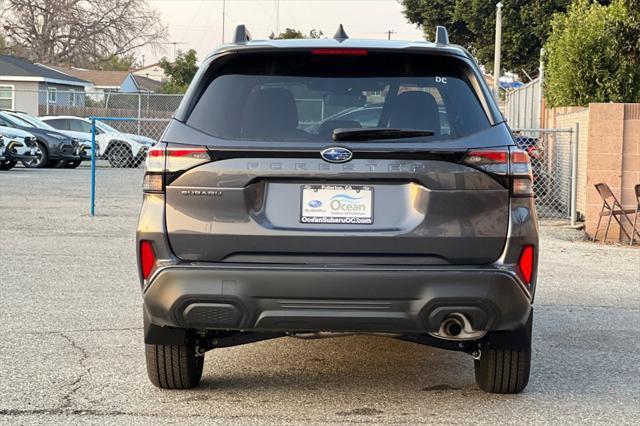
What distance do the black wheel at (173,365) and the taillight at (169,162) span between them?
37.3 inches

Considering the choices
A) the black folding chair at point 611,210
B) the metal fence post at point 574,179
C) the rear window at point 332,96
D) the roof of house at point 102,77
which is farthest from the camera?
the roof of house at point 102,77

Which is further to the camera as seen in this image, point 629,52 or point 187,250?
point 629,52

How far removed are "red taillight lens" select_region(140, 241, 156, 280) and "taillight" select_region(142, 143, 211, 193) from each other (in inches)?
10.6

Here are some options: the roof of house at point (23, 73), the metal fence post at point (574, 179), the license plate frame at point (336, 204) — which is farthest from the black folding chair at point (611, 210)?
the roof of house at point (23, 73)

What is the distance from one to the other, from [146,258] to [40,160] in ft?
75.9

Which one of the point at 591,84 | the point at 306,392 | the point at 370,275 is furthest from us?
the point at 591,84

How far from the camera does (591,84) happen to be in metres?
18.2

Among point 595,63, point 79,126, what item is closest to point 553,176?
point 595,63

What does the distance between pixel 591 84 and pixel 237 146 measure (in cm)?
1432

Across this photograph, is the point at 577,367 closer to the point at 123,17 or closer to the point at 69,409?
the point at 69,409

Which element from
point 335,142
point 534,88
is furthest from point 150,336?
point 534,88

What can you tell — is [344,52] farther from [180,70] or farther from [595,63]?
[180,70]

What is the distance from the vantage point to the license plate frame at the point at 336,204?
4887 mm

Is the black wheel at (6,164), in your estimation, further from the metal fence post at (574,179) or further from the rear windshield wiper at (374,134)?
the rear windshield wiper at (374,134)
